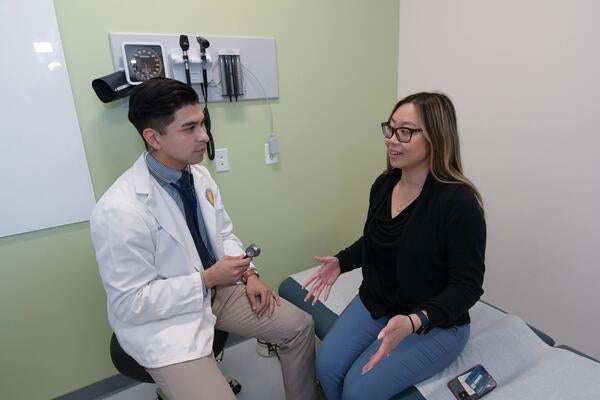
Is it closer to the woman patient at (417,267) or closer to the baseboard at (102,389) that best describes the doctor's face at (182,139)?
the woman patient at (417,267)

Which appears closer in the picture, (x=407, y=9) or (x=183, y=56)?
(x=183, y=56)

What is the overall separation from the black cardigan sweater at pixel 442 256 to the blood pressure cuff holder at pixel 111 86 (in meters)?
1.13

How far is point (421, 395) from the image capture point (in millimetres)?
1104

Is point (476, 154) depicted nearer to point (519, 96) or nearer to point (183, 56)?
point (519, 96)

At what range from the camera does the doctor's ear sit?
3.72ft

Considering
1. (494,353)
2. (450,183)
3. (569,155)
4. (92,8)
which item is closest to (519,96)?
(569,155)

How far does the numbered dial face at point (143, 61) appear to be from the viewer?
130 cm

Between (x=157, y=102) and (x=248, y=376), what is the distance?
132cm

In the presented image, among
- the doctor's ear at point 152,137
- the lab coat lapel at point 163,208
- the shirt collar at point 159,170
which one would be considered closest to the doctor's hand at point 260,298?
the lab coat lapel at point 163,208

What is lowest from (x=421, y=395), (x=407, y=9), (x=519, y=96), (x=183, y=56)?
(x=421, y=395)

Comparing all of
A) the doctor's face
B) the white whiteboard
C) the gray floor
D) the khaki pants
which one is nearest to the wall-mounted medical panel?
the white whiteboard

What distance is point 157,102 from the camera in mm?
1097

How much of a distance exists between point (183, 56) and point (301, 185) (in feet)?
2.80

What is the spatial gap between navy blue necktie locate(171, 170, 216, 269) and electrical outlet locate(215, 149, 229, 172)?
307 mm
